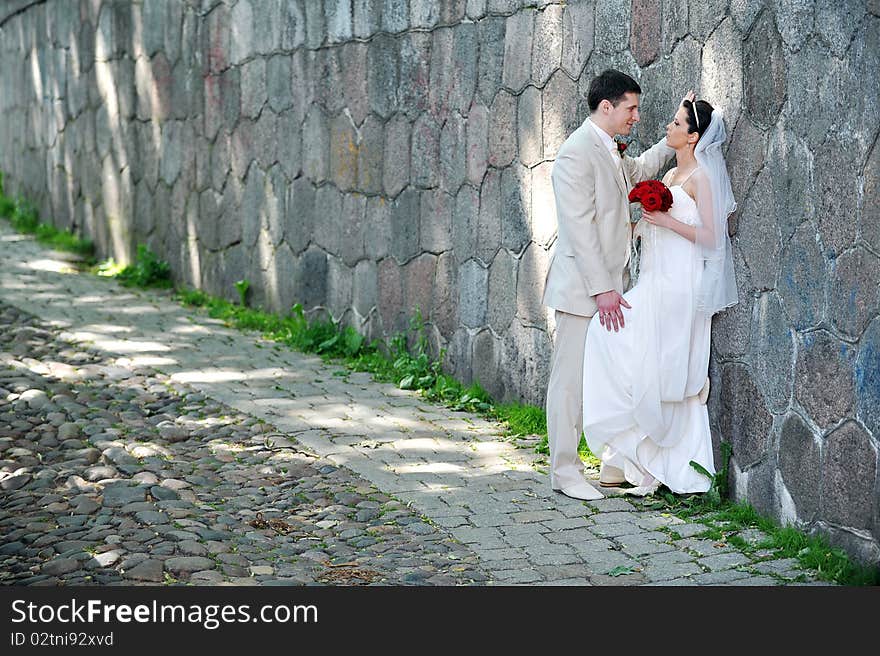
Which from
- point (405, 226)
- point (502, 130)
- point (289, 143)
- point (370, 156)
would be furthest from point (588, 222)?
point (289, 143)

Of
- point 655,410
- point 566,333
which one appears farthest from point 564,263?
point 655,410

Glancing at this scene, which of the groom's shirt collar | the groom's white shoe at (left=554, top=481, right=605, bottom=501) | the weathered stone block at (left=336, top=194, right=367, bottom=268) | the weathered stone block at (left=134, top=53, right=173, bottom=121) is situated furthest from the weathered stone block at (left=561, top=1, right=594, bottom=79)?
the weathered stone block at (left=134, top=53, right=173, bottom=121)

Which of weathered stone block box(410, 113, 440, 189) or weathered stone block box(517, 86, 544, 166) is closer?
weathered stone block box(517, 86, 544, 166)

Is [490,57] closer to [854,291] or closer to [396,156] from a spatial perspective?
[396,156]

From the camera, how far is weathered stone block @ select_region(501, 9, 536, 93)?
6941 millimetres

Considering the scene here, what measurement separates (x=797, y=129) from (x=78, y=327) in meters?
5.97

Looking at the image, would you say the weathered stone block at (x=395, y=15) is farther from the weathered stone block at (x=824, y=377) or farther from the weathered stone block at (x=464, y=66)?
the weathered stone block at (x=824, y=377)

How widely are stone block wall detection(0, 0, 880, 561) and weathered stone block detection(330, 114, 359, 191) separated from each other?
0.02 m

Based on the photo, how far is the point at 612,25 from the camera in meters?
6.24

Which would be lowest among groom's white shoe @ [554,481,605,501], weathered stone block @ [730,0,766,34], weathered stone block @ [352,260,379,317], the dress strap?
groom's white shoe @ [554,481,605,501]

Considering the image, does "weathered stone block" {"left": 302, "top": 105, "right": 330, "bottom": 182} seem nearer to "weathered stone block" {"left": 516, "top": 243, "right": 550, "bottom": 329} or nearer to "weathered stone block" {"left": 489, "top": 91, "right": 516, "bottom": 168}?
"weathered stone block" {"left": 489, "top": 91, "right": 516, "bottom": 168}

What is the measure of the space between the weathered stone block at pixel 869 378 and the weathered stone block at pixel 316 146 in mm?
5125

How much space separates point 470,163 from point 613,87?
6.29ft
